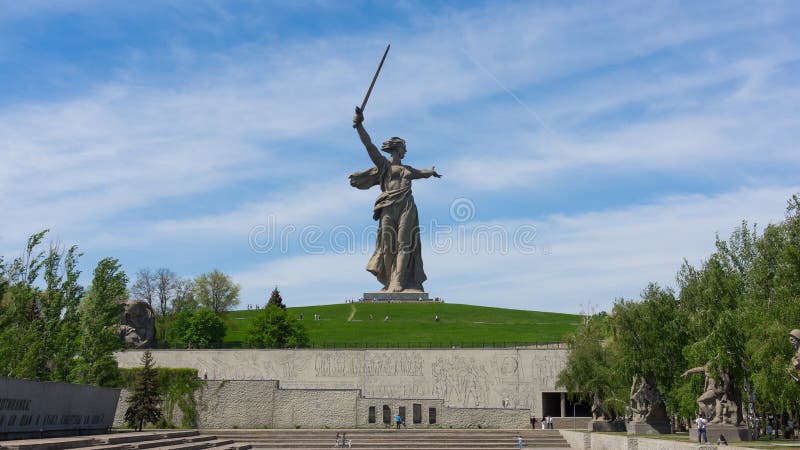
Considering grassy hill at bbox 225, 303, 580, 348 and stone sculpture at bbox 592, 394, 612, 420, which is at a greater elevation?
grassy hill at bbox 225, 303, 580, 348

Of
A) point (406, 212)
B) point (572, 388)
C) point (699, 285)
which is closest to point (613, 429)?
point (572, 388)

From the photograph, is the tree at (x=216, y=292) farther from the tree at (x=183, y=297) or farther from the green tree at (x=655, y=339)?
the green tree at (x=655, y=339)

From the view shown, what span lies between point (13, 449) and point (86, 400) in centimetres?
867

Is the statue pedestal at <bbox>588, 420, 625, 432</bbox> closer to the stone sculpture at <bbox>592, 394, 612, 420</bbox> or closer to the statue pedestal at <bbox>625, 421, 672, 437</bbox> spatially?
the stone sculpture at <bbox>592, 394, 612, 420</bbox>

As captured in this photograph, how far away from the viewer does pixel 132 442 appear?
24.7 m

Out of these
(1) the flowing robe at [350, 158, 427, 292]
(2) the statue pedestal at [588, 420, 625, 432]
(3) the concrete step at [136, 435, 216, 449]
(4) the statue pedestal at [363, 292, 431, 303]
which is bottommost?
(3) the concrete step at [136, 435, 216, 449]

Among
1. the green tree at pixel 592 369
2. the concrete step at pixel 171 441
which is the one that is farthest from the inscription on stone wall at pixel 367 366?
the concrete step at pixel 171 441

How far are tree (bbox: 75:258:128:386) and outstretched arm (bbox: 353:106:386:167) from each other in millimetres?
31501

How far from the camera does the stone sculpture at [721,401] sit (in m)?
26.1

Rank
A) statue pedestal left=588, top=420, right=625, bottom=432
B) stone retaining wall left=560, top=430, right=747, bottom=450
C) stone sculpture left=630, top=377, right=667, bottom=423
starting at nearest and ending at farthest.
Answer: stone retaining wall left=560, top=430, right=747, bottom=450
stone sculpture left=630, top=377, right=667, bottom=423
statue pedestal left=588, top=420, right=625, bottom=432

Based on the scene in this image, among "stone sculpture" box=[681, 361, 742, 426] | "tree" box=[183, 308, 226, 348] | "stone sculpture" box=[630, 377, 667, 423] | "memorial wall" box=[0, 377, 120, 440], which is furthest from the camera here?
"tree" box=[183, 308, 226, 348]

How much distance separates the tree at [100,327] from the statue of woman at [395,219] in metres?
33.6

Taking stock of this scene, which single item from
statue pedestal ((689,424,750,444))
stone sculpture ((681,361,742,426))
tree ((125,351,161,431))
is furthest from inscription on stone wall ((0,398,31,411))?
stone sculpture ((681,361,742,426))

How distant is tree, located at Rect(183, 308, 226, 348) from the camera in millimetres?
61000
